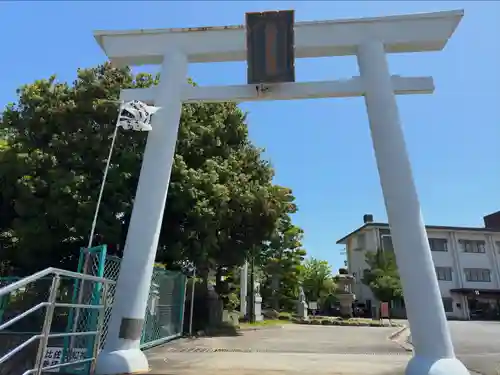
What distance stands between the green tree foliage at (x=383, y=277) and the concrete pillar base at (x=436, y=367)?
87.1 ft

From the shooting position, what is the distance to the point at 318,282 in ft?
122

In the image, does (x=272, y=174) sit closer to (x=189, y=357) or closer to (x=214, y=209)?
(x=214, y=209)

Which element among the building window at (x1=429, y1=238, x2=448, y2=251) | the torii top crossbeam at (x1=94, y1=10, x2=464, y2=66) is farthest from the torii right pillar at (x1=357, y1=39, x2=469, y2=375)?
the building window at (x1=429, y1=238, x2=448, y2=251)

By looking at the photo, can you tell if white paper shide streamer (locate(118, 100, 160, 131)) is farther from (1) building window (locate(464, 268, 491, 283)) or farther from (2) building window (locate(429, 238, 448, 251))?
(1) building window (locate(464, 268, 491, 283))

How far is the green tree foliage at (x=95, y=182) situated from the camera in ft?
34.1

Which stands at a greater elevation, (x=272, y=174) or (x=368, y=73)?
(x=272, y=174)

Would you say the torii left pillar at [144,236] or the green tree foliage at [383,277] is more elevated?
the green tree foliage at [383,277]

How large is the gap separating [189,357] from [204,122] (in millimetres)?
8316

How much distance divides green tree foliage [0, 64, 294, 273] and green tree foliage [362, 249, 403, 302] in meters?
21.1

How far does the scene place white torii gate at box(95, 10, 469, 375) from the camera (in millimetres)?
5496

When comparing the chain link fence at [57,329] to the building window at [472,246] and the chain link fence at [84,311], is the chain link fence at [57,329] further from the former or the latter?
the building window at [472,246]

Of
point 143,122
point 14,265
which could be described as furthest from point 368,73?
point 14,265

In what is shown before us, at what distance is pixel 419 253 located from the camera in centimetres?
568

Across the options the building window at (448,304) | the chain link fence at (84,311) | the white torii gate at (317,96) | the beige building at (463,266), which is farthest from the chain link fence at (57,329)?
the building window at (448,304)
